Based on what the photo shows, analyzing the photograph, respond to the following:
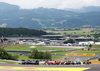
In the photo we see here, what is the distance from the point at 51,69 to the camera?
47.2m

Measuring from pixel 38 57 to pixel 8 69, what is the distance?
47.4 m

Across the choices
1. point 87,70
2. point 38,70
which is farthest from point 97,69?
point 38,70

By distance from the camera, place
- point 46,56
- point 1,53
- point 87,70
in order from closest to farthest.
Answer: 1. point 87,70
2. point 1,53
3. point 46,56

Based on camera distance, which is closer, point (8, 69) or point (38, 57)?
point (8, 69)

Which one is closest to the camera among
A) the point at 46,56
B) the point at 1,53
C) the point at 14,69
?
the point at 14,69

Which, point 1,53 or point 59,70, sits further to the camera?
point 1,53

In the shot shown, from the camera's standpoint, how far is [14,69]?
48.5 meters

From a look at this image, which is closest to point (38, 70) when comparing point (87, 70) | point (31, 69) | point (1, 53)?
point (31, 69)

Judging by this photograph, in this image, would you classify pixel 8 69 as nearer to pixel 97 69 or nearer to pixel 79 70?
pixel 79 70

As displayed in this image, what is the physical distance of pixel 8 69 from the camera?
159 ft

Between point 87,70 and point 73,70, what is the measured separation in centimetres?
243

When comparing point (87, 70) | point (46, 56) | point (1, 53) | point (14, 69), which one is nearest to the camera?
point (87, 70)

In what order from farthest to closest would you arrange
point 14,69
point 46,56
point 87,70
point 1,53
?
point 46,56
point 1,53
point 14,69
point 87,70

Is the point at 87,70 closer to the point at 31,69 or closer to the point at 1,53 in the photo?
the point at 31,69
